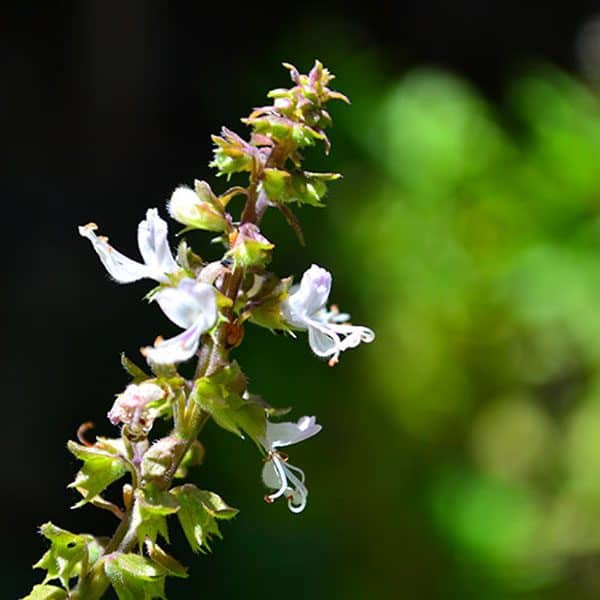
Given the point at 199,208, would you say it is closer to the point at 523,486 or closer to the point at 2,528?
the point at 523,486

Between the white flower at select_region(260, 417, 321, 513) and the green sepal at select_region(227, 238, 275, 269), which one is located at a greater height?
the green sepal at select_region(227, 238, 275, 269)

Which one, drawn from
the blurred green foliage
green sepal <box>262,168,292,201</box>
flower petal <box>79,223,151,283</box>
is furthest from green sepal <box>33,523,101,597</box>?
the blurred green foliage

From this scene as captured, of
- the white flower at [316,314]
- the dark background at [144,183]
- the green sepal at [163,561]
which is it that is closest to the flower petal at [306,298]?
the white flower at [316,314]

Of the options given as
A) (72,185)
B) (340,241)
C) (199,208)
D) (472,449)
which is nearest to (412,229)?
(340,241)

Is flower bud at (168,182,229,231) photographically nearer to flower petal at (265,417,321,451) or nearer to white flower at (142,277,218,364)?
white flower at (142,277,218,364)

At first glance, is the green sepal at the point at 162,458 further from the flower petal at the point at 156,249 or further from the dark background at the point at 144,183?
the dark background at the point at 144,183

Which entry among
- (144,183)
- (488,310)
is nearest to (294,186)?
(488,310)
